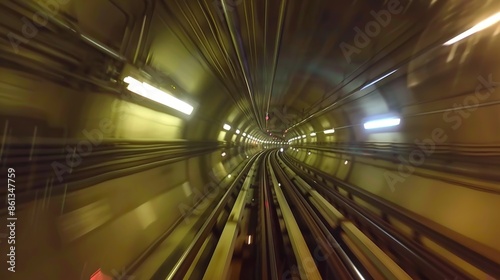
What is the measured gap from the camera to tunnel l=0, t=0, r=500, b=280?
1554 mm

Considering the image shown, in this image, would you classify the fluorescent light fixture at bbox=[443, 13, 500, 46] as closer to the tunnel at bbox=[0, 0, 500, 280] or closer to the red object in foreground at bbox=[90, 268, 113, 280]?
the tunnel at bbox=[0, 0, 500, 280]

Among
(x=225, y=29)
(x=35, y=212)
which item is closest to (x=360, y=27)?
(x=225, y=29)

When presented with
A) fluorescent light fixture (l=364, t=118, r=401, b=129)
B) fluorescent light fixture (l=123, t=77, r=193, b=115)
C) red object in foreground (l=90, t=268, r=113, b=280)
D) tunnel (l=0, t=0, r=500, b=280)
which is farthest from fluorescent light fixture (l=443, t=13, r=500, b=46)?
red object in foreground (l=90, t=268, r=113, b=280)

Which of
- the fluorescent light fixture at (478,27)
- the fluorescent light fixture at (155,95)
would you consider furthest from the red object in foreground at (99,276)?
the fluorescent light fixture at (478,27)

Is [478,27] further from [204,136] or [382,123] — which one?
[204,136]

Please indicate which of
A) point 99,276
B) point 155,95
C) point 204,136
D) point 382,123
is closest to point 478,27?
point 382,123

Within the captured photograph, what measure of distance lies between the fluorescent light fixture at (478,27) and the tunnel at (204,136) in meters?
0.02

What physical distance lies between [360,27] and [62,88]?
3.99 metres

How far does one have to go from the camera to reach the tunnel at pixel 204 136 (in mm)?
1554

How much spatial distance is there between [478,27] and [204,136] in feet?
15.3

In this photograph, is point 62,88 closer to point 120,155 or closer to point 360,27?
point 120,155

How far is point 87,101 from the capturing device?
1939 millimetres

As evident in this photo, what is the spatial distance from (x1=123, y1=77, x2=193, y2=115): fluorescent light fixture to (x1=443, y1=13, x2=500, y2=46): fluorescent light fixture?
3540 mm

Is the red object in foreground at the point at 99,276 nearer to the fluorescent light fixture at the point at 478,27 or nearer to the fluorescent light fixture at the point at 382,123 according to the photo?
the fluorescent light fixture at the point at 478,27
